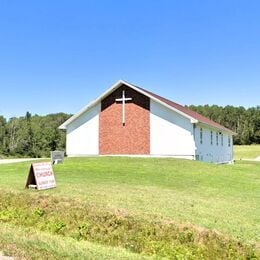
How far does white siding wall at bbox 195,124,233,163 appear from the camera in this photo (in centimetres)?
3106

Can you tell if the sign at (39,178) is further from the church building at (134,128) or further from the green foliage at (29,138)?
the green foliage at (29,138)

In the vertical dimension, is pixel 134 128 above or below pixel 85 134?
above

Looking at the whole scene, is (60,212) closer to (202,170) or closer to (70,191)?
(70,191)

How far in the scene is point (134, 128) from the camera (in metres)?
30.9

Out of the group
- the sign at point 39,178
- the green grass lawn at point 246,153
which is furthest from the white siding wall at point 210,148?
the green grass lawn at point 246,153

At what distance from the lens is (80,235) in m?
9.84

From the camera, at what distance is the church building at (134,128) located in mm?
29797

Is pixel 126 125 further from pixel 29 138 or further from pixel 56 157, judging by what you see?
pixel 29 138

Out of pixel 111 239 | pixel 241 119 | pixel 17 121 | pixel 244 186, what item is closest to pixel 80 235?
pixel 111 239

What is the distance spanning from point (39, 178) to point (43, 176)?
0.24 m

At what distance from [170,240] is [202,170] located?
14.3 meters

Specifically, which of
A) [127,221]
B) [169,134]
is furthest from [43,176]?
[169,134]

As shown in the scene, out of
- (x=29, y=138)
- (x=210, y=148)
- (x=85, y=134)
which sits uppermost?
(x=29, y=138)

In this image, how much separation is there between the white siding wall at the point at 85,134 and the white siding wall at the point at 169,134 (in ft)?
15.1
